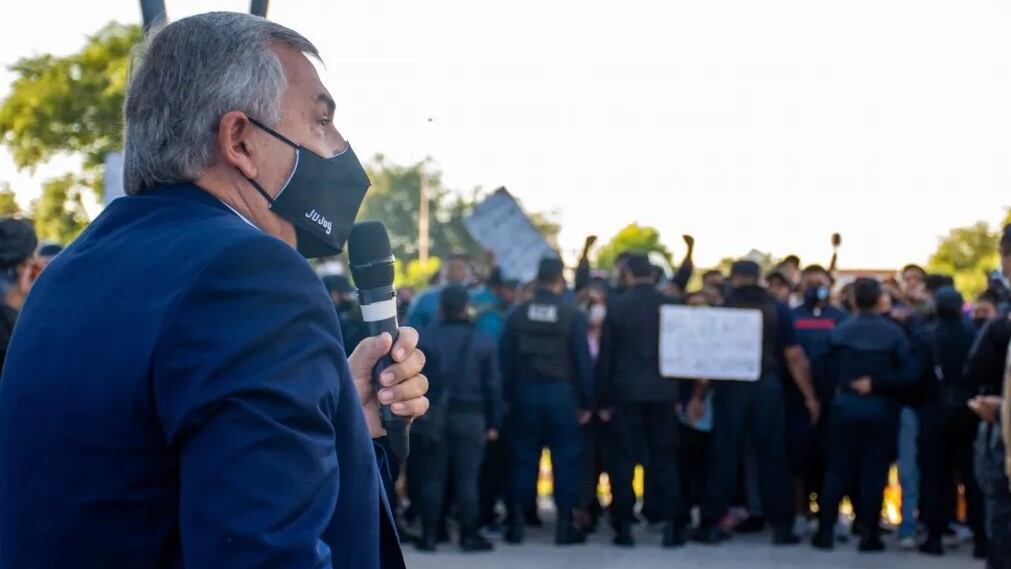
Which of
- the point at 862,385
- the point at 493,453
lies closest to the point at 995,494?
the point at 862,385

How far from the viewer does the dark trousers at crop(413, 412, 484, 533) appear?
11320 mm

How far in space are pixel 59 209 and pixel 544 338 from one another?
26383 mm

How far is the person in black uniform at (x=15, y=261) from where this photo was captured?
5.71 metres

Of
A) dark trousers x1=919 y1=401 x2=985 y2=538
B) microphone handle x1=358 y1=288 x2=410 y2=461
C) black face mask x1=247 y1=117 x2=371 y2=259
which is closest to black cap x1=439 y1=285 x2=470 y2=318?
dark trousers x1=919 y1=401 x2=985 y2=538

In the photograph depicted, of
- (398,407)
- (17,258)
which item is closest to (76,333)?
(398,407)

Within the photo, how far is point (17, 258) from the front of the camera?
5.84 metres

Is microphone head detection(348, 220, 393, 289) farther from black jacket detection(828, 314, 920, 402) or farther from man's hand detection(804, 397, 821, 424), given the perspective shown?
man's hand detection(804, 397, 821, 424)

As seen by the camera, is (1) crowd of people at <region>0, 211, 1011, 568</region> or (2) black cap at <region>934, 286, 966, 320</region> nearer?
(2) black cap at <region>934, 286, 966, 320</region>

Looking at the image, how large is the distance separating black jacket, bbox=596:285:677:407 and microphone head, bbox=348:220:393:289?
851 centimetres

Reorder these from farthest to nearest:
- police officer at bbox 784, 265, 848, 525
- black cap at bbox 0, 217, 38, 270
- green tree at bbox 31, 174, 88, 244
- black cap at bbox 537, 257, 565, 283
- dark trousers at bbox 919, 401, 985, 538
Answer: green tree at bbox 31, 174, 88, 244
police officer at bbox 784, 265, 848, 525
black cap at bbox 537, 257, 565, 283
dark trousers at bbox 919, 401, 985, 538
black cap at bbox 0, 217, 38, 270

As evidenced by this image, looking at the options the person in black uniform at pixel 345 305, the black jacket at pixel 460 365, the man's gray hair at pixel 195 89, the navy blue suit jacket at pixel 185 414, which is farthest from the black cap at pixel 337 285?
the navy blue suit jacket at pixel 185 414

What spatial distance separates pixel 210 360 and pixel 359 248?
1247mm

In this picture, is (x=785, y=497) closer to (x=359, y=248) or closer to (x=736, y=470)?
(x=736, y=470)

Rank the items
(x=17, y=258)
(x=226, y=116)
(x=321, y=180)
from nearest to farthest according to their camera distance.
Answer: (x=226, y=116)
(x=321, y=180)
(x=17, y=258)
